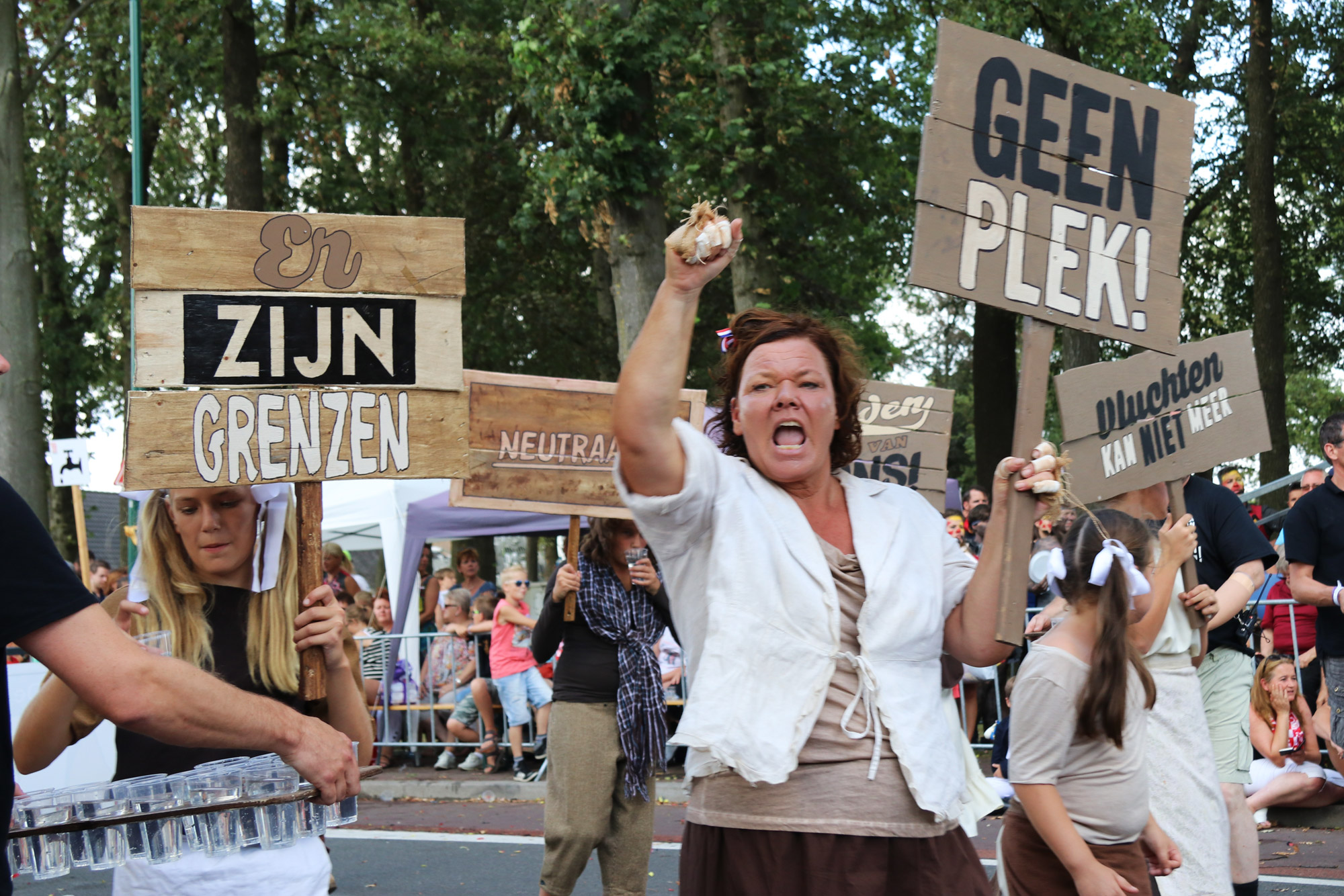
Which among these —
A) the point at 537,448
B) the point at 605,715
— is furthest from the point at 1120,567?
the point at 537,448

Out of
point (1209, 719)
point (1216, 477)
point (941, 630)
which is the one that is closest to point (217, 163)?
point (1216, 477)

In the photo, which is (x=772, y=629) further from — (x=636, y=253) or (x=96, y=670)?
(x=636, y=253)

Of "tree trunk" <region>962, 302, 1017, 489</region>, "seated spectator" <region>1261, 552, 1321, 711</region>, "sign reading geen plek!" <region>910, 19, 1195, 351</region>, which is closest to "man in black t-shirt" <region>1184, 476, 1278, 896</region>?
"sign reading geen plek!" <region>910, 19, 1195, 351</region>

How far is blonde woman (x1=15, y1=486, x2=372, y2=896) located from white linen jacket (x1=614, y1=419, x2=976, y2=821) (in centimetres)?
97

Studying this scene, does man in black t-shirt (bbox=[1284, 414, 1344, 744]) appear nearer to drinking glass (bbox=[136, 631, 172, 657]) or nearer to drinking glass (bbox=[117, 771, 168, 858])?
drinking glass (bbox=[136, 631, 172, 657])

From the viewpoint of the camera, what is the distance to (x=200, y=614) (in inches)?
133

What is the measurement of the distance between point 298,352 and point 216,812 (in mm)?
1274

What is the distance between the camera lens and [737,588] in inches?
107

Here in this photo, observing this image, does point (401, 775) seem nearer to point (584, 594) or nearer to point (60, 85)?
point (584, 594)

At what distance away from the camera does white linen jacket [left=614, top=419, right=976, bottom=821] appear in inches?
105

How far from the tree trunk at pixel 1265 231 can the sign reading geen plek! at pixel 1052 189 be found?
15.0m

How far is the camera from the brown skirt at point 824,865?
107 inches

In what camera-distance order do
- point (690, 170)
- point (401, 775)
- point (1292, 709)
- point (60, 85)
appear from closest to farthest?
point (1292, 709), point (401, 775), point (690, 170), point (60, 85)

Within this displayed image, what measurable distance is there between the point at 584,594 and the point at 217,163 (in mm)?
20540
